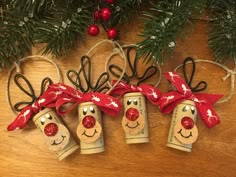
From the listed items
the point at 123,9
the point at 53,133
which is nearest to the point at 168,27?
the point at 123,9

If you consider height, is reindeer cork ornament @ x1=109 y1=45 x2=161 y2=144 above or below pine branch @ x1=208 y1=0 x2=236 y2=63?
below

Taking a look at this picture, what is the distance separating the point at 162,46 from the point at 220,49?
0.14 m

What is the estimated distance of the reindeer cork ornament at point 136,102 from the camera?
652mm

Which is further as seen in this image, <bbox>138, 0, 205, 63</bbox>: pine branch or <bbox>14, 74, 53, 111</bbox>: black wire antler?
<bbox>14, 74, 53, 111</bbox>: black wire antler

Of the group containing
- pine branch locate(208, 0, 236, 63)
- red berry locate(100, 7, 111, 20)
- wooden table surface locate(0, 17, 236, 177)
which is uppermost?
red berry locate(100, 7, 111, 20)

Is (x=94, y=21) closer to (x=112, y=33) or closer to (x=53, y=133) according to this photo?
(x=112, y=33)

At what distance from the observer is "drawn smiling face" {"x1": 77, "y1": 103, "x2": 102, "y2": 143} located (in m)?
0.65

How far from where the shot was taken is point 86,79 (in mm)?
710

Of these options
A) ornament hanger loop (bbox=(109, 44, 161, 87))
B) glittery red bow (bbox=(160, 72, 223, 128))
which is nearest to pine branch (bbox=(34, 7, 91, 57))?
ornament hanger loop (bbox=(109, 44, 161, 87))

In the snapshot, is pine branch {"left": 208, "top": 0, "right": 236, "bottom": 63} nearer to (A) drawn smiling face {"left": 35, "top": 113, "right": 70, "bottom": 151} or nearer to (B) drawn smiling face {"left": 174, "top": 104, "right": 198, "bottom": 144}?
(B) drawn smiling face {"left": 174, "top": 104, "right": 198, "bottom": 144}

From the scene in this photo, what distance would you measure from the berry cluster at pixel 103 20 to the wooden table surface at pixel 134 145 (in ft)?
0.14

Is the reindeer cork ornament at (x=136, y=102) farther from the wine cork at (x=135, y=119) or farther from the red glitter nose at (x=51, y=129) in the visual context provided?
the red glitter nose at (x=51, y=129)

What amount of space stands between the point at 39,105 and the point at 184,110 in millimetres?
309

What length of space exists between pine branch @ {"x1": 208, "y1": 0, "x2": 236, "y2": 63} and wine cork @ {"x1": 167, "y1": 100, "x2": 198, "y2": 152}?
0.13m
